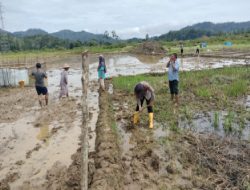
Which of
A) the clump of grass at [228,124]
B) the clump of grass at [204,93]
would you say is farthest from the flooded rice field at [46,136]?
the clump of grass at [204,93]

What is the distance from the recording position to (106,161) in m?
4.98

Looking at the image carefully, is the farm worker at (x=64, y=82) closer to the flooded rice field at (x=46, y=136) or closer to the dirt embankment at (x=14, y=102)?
the flooded rice field at (x=46, y=136)

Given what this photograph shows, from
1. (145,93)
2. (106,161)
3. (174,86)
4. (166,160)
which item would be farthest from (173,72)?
(106,161)

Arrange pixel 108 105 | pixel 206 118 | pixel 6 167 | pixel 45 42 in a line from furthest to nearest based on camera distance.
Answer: pixel 45 42, pixel 108 105, pixel 206 118, pixel 6 167

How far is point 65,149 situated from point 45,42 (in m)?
71.2

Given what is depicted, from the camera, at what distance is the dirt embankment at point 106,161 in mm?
4191

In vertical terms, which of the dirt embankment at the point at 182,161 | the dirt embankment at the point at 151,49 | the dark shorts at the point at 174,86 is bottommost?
the dirt embankment at the point at 182,161

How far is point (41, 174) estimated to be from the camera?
4879mm

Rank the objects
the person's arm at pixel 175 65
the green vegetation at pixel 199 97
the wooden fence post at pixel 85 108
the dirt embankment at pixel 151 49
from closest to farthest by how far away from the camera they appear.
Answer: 1. the wooden fence post at pixel 85 108
2. the green vegetation at pixel 199 97
3. the person's arm at pixel 175 65
4. the dirt embankment at pixel 151 49

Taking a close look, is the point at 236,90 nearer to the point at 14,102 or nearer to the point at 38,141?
the point at 38,141

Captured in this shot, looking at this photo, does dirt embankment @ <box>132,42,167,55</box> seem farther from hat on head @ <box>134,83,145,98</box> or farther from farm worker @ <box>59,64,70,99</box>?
hat on head @ <box>134,83,145,98</box>

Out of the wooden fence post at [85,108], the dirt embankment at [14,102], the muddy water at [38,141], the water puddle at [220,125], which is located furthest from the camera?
the dirt embankment at [14,102]

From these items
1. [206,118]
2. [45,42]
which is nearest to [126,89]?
[206,118]

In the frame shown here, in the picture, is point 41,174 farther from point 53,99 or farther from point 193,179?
point 53,99
